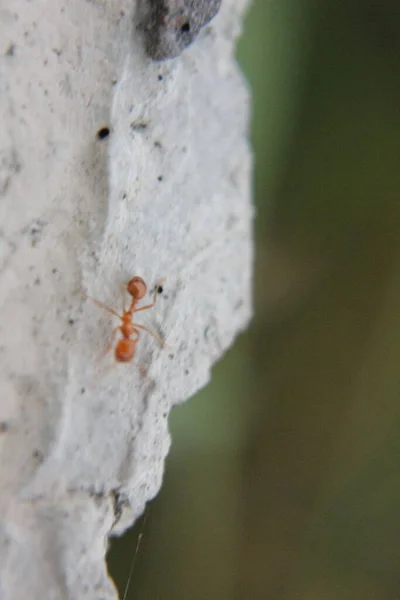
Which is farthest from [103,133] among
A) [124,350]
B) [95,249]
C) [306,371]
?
[306,371]

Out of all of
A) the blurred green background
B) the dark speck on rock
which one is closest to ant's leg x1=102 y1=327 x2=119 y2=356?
the blurred green background

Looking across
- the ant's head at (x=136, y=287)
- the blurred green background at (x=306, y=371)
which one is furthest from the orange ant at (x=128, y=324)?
the blurred green background at (x=306, y=371)

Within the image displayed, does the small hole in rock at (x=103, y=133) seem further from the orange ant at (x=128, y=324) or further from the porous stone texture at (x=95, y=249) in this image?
the orange ant at (x=128, y=324)

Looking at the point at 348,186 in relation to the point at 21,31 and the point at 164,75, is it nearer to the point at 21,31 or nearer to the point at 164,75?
the point at 164,75

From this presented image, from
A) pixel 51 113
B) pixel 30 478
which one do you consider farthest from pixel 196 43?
pixel 30 478

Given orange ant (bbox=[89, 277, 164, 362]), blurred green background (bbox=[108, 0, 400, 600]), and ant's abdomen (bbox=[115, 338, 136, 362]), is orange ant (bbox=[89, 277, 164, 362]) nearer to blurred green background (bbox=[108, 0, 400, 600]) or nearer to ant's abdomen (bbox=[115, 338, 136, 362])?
ant's abdomen (bbox=[115, 338, 136, 362])

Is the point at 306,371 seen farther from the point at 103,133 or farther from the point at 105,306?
the point at 103,133
